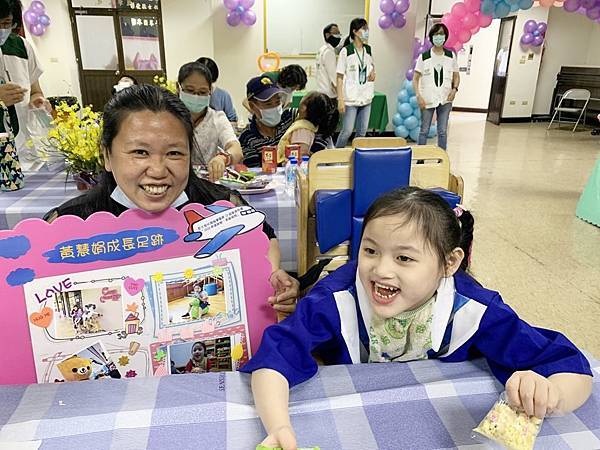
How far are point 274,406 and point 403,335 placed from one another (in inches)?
13.7

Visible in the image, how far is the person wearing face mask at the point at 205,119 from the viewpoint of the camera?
264 centimetres

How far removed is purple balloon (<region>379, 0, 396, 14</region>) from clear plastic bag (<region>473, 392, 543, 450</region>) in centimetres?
785

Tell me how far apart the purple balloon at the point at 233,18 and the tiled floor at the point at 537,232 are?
4310 mm

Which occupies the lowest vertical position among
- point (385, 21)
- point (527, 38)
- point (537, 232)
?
point (537, 232)

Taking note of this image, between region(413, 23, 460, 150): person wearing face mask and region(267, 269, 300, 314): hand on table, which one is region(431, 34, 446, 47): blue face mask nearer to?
region(413, 23, 460, 150): person wearing face mask

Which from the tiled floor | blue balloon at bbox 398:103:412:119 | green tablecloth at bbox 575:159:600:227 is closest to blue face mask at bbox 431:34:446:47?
the tiled floor

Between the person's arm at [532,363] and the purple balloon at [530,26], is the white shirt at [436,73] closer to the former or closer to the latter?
the person's arm at [532,363]

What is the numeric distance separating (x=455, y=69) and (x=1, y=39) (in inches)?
195

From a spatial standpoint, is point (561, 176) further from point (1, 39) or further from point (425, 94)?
point (1, 39)

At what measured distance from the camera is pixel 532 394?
0.75 m

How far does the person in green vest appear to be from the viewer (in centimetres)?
306

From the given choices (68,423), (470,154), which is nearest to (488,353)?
(68,423)

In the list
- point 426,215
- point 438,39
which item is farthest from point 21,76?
point 438,39

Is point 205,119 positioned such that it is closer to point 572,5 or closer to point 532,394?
point 532,394
